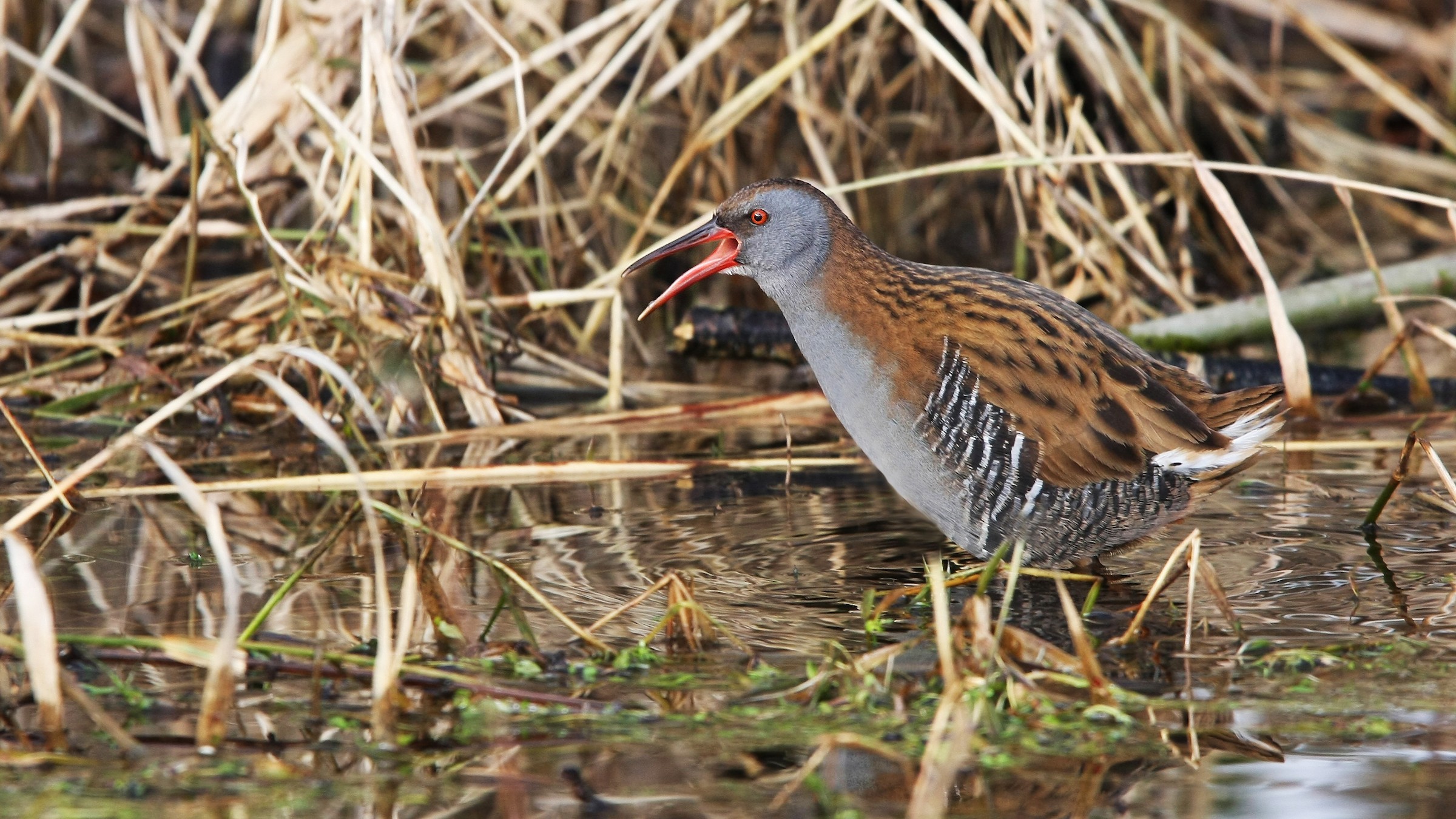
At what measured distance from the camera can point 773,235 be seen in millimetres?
3264

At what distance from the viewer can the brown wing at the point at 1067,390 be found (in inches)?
115

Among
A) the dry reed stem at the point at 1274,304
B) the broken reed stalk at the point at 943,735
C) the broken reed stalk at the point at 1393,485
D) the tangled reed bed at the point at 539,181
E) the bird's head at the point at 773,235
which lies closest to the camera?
the broken reed stalk at the point at 943,735

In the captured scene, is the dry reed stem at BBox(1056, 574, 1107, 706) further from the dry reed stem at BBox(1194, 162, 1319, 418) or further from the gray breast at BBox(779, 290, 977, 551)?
the dry reed stem at BBox(1194, 162, 1319, 418)

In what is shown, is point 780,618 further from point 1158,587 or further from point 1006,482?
point 1158,587

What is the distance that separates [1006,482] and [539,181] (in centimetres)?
238

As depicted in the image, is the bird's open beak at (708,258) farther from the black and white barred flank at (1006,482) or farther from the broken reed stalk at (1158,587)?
the broken reed stalk at (1158,587)

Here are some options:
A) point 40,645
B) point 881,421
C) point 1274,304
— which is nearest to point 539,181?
point 881,421

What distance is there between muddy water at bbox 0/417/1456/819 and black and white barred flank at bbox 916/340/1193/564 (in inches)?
6.5

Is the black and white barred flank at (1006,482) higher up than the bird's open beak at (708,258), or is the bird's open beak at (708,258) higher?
the bird's open beak at (708,258)

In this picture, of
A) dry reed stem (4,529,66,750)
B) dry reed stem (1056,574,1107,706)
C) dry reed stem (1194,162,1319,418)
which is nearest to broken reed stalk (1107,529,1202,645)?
dry reed stem (1056,574,1107,706)

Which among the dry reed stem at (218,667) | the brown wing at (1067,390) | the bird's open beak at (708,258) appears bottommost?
the dry reed stem at (218,667)

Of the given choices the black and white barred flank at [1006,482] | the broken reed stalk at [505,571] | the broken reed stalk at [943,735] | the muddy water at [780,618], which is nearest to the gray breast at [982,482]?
the black and white barred flank at [1006,482]

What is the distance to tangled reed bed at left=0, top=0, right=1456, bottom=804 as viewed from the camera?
4.03 meters

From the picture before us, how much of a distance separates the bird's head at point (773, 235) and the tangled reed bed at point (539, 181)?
0.55 metres
